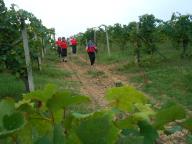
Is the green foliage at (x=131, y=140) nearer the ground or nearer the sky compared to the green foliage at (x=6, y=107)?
nearer the ground

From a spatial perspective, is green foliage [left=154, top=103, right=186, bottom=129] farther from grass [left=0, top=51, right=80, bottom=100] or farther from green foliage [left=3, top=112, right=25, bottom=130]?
grass [left=0, top=51, right=80, bottom=100]

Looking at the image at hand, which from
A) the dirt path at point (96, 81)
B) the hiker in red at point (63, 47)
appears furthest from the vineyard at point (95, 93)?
the hiker in red at point (63, 47)

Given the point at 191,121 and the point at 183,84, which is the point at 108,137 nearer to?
the point at 191,121

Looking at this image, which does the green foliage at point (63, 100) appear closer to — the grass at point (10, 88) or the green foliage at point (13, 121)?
the green foliage at point (13, 121)

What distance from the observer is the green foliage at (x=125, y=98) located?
0.78 metres

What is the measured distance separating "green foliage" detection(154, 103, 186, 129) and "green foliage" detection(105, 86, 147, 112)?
0.09 meters

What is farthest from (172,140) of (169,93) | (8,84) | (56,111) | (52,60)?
(52,60)

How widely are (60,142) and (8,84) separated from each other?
12.1m

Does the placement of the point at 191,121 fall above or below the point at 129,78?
above

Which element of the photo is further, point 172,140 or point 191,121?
point 172,140

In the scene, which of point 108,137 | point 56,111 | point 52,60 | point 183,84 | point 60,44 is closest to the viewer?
point 108,137

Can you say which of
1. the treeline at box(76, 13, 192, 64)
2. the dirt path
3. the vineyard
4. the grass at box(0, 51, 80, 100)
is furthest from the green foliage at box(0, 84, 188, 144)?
the treeline at box(76, 13, 192, 64)

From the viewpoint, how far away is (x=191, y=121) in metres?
0.70

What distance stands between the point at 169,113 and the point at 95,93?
1118 centimetres
